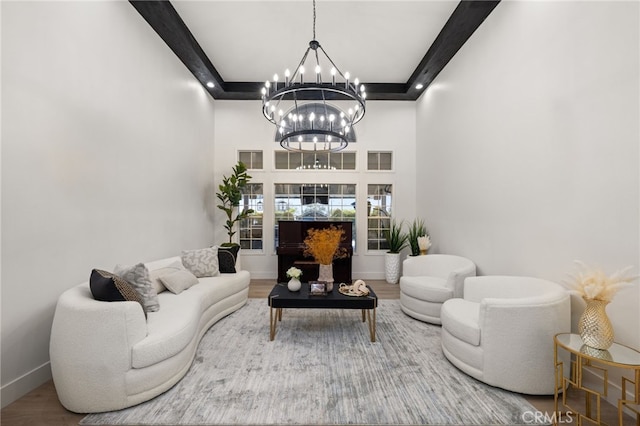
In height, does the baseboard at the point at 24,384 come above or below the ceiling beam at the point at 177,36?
below

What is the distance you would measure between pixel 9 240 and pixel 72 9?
217cm

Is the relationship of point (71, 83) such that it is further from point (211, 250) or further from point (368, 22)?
point (368, 22)

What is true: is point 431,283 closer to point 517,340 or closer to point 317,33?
point 517,340

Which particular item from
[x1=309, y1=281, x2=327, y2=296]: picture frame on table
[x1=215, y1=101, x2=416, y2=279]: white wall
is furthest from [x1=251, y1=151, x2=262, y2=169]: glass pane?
[x1=309, y1=281, x2=327, y2=296]: picture frame on table

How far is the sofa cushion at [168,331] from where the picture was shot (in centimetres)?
Result: 214

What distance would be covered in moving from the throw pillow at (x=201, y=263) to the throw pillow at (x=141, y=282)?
1245 mm

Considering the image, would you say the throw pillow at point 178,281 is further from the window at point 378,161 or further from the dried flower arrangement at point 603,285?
the window at point 378,161

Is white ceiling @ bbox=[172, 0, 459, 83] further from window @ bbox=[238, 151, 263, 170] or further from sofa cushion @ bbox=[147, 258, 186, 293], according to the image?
sofa cushion @ bbox=[147, 258, 186, 293]

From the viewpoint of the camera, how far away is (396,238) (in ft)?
19.9

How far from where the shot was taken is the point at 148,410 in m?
2.09

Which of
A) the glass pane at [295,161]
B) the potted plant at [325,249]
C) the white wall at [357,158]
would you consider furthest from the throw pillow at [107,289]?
the glass pane at [295,161]

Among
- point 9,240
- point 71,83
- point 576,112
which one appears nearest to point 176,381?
point 9,240

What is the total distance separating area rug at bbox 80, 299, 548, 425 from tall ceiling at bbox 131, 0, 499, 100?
4058 millimetres

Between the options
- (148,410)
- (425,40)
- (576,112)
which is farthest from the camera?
(425,40)
